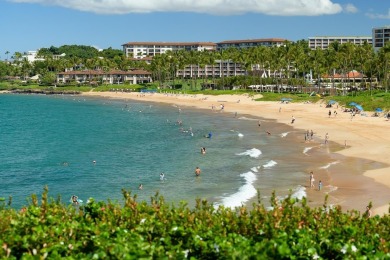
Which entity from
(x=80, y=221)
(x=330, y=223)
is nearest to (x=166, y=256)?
(x=80, y=221)

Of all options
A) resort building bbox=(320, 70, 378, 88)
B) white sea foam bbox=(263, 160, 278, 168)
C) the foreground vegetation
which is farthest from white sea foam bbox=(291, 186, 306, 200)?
resort building bbox=(320, 70, 378, 88)

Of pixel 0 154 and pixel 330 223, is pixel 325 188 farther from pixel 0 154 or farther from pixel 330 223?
pixel 0 154

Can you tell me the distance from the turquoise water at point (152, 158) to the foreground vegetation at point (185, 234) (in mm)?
4924

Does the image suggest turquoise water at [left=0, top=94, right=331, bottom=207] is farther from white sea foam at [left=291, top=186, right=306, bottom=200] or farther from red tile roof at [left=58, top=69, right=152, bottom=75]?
red tile roof at [left=58, top=69, right=152, bottom=75]

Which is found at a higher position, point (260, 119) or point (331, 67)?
point (331, 67)

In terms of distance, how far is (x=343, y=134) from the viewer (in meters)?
65.5

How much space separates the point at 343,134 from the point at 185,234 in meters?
53.1

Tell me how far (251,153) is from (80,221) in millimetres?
38870

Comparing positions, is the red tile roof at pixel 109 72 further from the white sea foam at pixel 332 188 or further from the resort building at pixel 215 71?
the white sea foam at pixel 332 188

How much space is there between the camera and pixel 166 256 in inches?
542

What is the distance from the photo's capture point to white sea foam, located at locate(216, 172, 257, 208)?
35.2 meters

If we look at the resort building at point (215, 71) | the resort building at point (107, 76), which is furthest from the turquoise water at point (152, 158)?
the resort building at point (107, 76)

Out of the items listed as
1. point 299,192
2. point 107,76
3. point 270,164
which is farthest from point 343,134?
point 107,76

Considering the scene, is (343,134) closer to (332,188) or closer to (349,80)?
(332,188)
